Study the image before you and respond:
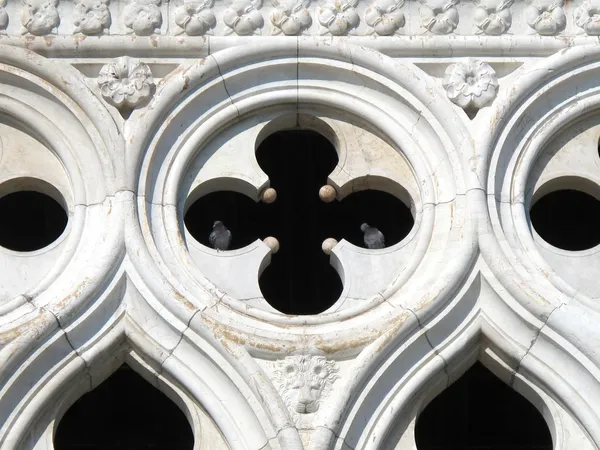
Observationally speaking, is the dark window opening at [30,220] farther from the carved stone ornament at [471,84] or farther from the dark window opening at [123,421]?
the carved stone ornament at [471,84]

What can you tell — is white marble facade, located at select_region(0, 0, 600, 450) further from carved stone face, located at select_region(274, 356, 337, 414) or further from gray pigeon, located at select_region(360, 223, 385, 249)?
gray pigeon, located at select_region(360, 223, 385, 249)

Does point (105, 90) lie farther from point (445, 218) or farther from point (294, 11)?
point (445, 218)

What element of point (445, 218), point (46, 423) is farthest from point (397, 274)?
point (46, 423)

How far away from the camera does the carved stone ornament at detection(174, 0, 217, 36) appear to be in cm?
1501

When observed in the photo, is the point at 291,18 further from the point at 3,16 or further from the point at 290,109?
the point at 3,16

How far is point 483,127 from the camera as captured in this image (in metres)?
14.8

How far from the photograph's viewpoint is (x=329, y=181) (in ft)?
48.8

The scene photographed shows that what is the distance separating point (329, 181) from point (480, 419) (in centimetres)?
194

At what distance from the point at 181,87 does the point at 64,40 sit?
79 centimetres

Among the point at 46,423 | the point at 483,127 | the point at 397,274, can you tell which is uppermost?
the point at 483,127

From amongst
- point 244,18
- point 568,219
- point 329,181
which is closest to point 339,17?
point 244,18

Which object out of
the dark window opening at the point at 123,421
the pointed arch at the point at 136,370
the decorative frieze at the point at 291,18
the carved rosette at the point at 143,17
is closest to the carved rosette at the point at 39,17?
the decorative frieze at the point at 291,18

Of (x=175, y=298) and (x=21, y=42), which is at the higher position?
(x=21, y=42)

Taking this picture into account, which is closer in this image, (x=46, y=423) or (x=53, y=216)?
(x=46, y=423)
